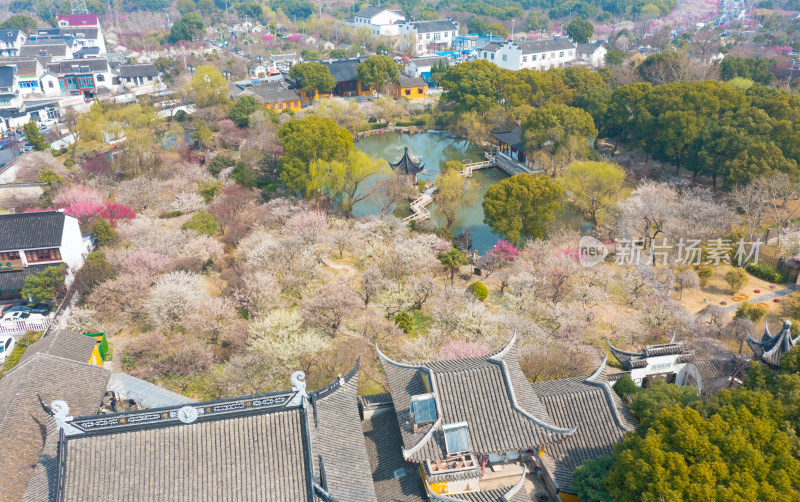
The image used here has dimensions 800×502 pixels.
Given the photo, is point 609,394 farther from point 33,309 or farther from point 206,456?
point 33,309

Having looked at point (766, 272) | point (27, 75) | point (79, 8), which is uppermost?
point (79, 8)

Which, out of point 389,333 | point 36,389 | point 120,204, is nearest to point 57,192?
point 120,204

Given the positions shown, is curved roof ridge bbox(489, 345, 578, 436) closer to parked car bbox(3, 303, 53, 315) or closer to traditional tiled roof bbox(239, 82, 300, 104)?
parked car bbox(3, 303, 53, 315)

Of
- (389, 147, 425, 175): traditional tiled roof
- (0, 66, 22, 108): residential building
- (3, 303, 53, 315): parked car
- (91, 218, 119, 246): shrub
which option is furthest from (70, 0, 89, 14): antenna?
(3, 303, 53, 315): parked car

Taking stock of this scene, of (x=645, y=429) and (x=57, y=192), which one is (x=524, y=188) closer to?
(x=645, y=429)

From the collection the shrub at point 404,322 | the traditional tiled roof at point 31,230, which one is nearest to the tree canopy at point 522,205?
the shrub at point 404,322

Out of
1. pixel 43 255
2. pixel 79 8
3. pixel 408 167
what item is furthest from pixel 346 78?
pixel 79 8
